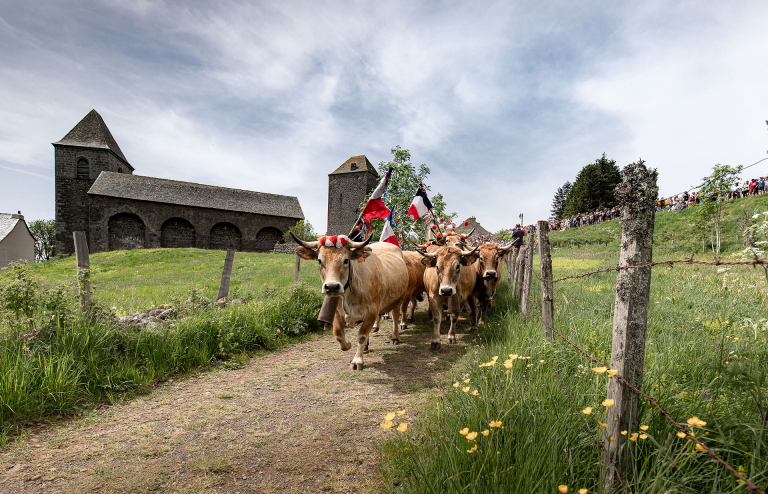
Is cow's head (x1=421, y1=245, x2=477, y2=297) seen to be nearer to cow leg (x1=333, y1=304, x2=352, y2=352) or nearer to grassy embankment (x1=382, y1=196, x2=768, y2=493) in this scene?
cow leg (x1=333, y1=304, x2=352, y2=352)

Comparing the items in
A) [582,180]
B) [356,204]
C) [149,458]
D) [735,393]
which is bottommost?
[149,458]

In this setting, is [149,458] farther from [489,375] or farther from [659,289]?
[659,289]

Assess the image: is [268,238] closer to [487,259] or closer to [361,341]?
[487,259]

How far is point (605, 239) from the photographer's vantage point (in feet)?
86.5

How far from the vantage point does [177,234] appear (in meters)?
38.6

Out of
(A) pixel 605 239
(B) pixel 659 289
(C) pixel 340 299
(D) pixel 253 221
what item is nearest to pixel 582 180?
(A) pixel 605 239

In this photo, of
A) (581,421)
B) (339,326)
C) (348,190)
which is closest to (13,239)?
(348,190)

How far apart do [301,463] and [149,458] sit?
1.23 m

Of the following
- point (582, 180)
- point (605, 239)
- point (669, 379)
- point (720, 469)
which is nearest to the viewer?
point (720, 469)

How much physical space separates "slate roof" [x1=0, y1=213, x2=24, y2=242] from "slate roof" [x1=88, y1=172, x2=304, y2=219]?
6229mm

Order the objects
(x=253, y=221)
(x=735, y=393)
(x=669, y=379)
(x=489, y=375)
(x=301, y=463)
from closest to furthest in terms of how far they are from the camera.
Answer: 1. (x=735, y=393)
2. (x=669, y=379)
3. (x=301, y=463)
4. (x=489, y=375)
5. (x=253, y=221)

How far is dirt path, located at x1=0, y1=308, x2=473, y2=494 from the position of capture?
2568 millimetres

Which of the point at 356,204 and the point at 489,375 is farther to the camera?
the point at 356,204

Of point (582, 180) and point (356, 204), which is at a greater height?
point (582, 180)
